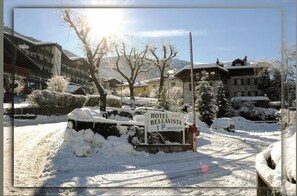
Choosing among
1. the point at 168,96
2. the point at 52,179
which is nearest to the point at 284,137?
the point at 168,96

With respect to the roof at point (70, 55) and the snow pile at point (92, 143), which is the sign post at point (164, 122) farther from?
the roof at point (70, 55)

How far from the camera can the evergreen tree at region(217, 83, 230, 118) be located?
3884mm

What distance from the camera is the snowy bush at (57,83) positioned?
139 inches

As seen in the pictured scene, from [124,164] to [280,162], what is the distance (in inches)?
64.6

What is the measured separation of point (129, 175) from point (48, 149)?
973mm

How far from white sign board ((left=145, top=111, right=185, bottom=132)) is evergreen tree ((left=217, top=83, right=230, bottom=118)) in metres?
0.51

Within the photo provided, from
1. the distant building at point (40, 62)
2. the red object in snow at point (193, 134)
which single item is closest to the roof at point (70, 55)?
the distant building at point (40, 62)

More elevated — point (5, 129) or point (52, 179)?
point (5, 129)

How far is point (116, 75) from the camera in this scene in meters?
3.64

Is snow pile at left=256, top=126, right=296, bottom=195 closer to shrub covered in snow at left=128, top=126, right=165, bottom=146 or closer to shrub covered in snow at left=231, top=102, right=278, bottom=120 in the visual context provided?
shrub covered in snow at left=231, top=102, right=278, bottom=120

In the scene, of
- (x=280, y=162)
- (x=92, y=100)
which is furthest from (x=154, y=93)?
(x=280, y=162)

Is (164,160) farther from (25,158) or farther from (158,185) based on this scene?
(25,158)

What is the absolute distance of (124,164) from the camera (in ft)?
12.5

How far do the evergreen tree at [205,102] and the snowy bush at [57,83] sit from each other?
142cm
